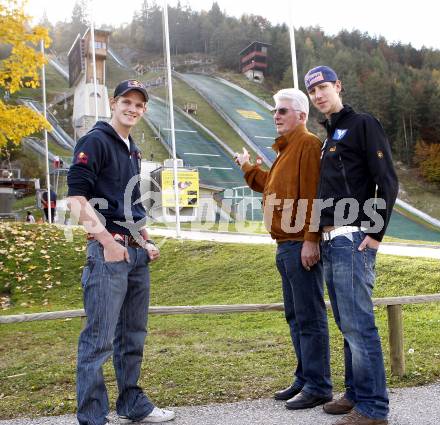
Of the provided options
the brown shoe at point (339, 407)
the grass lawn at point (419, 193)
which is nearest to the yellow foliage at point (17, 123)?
the brown shoe at point (339, 407)

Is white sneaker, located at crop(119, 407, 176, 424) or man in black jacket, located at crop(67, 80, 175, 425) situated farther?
white sneaker, located at crop(119, 407, 176, 424)


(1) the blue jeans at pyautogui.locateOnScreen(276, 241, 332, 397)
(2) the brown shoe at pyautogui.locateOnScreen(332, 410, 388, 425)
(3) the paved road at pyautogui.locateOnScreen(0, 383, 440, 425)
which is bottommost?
(3) the paved road at pyautogui.locateOnScreen(0, 383, 440, 425)

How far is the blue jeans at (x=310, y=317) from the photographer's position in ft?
12.1

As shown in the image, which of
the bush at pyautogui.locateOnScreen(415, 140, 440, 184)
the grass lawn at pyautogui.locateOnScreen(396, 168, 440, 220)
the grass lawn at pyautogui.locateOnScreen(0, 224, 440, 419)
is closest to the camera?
the grass lawn at pyautogui.locateOnScreen(0, 224, 440, 419)

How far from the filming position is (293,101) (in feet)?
12.5

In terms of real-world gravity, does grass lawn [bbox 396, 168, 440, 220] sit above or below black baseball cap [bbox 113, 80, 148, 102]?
below

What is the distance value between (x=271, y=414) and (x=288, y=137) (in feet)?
6.07

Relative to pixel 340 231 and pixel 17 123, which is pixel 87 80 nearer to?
pixel 17 123

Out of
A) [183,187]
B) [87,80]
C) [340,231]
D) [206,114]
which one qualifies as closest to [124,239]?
[340,231]

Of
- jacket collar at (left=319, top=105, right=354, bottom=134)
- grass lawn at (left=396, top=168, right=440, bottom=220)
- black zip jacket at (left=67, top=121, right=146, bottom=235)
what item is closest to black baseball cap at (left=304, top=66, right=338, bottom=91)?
jacket collar at (left=319, top=105, right=354, bottom=134)

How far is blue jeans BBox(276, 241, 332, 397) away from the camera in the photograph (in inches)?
145

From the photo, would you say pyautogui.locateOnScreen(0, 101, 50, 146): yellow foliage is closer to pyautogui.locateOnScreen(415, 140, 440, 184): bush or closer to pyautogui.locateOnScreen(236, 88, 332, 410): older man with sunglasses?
pyautogui.locateOnScreen(236, 88, 332, 410): older man with sunglasses

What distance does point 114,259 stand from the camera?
10.5ft

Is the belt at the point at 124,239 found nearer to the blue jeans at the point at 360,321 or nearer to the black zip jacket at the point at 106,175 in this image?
the black zip jacket at the point at 106,175
